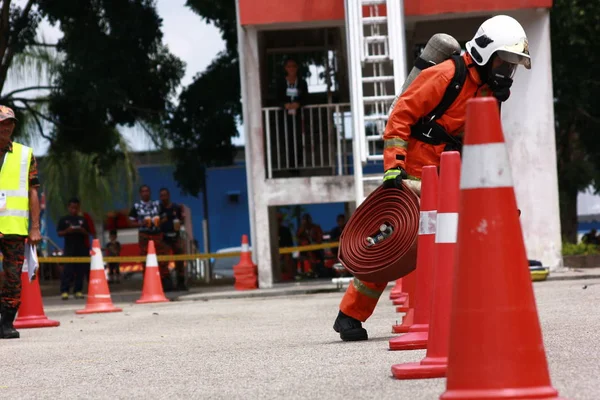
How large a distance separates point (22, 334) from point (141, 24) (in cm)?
1416

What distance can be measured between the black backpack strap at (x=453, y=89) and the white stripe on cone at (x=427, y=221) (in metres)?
1.21

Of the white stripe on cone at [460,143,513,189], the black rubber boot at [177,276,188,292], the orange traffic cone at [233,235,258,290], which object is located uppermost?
the white stripe on cone at [460,143,513,189]

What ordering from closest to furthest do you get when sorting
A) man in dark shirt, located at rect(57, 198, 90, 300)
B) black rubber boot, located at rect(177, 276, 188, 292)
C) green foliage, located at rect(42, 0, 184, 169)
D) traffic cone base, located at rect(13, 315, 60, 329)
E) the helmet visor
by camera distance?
the helmet visor < traffic cone base, located at rect(13, 315, 60, 329) < man in dark shirt, located at rect(57, 198, 90, 300) < black rubber boot, located at rect(177, 276, 188, 292) < green foliage, located at rect(42, 0, 184, 169)

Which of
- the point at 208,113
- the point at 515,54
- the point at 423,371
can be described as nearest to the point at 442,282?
the point at 423,371

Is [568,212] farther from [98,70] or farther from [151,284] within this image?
[151,284]

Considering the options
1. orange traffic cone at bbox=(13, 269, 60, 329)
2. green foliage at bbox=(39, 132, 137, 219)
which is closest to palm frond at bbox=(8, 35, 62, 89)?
green foliage at bbox=(39, 132, 137, 219)

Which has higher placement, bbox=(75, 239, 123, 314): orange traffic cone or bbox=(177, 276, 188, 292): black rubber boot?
bbox=(75, 239, 123, 314): orange traffic cone

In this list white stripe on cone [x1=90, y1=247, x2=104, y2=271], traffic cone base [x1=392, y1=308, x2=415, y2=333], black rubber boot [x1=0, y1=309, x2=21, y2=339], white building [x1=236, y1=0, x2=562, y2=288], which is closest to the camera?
traffic cone base [x1=392, y1=308, x2=415, y2=333]

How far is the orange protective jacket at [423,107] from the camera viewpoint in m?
7.96

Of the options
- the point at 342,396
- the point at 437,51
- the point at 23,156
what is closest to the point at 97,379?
the point at 342,396

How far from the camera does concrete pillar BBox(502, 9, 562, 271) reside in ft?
63.8

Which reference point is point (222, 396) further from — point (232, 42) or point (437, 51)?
point (232, 42)

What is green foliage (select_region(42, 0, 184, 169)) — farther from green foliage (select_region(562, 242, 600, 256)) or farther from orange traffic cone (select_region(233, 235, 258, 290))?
green foliage (select_region(562, 242, 600, 256))

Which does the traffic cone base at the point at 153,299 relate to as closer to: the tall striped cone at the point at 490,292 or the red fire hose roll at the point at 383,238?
the red fire hose roll at the point at 383,238
